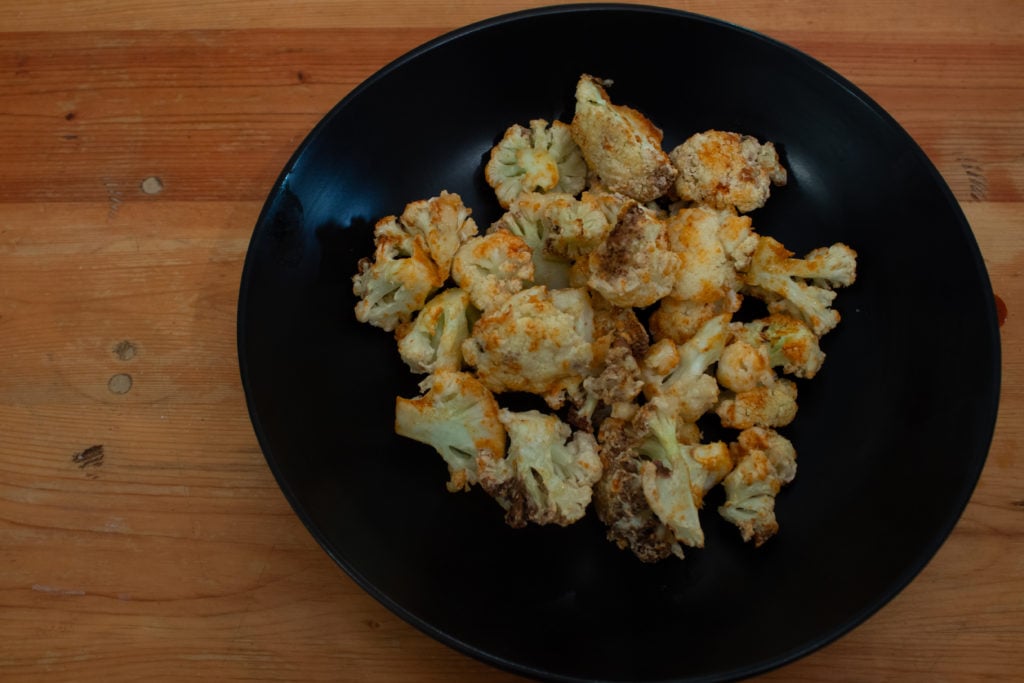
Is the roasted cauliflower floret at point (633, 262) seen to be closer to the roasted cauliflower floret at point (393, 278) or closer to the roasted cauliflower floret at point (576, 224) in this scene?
the roasted cauliflower floret at point (576, 224)

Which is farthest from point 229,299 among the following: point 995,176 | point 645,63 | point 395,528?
point 995,176

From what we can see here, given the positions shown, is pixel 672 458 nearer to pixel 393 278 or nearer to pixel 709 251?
pixel 709 251

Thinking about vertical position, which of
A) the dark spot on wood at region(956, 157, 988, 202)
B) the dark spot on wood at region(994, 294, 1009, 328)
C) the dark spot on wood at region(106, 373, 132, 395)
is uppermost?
the dark spot on wood at region(956, 157, 988, 202)

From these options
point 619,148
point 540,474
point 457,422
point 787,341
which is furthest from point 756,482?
point 619,148

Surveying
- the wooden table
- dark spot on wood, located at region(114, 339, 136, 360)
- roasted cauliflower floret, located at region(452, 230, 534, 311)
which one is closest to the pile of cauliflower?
roasted cauliflower floret, located at region(452, 230, 534, 311)

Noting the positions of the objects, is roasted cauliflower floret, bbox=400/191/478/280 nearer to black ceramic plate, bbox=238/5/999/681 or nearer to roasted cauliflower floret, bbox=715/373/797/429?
black ceramic plate, bbox=238/5/999/681

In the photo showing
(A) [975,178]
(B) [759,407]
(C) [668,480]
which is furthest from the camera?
(A) [975,178]
